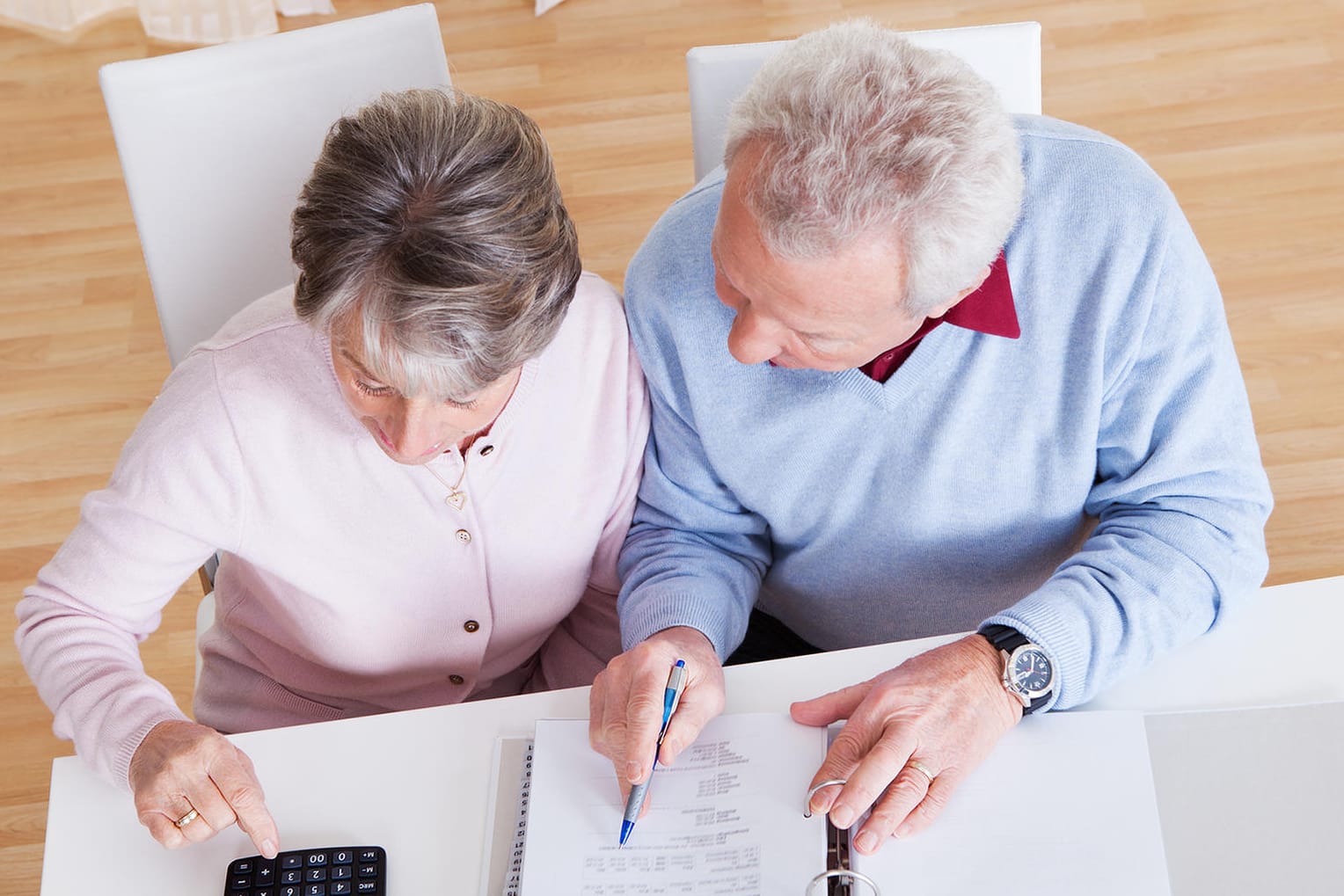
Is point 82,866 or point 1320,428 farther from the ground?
point 82,866

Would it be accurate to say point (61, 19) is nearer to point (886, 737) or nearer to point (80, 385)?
point (80, 385)

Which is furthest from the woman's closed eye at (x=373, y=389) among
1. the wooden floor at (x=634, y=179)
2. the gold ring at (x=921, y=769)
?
the wooden floor at (x=634, y=179)

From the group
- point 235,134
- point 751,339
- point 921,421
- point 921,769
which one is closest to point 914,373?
point 921,421

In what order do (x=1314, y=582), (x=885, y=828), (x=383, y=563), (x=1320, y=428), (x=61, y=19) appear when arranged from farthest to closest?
(x=61, y=19) < (x=1320, y=428) < (x=383, y=563) < (x=1314, y=582) < (x=885, y=828)

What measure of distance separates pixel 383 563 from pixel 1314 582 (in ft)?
3.29

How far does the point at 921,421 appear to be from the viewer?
1.41 metres

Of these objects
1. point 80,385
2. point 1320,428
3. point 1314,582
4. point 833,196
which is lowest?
point 1320,428

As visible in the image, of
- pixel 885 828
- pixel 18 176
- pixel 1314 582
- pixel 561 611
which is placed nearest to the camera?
pixel 885 828

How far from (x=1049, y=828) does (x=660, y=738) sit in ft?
1.17

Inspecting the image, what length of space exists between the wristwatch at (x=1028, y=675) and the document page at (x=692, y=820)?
19cm

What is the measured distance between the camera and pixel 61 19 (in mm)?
3625

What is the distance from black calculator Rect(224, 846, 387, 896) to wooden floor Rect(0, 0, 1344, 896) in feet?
3.89

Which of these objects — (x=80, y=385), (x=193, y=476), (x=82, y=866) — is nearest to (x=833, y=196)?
(x=193, y=476)

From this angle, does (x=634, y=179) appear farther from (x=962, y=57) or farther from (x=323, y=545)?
(x=323, y=545)
